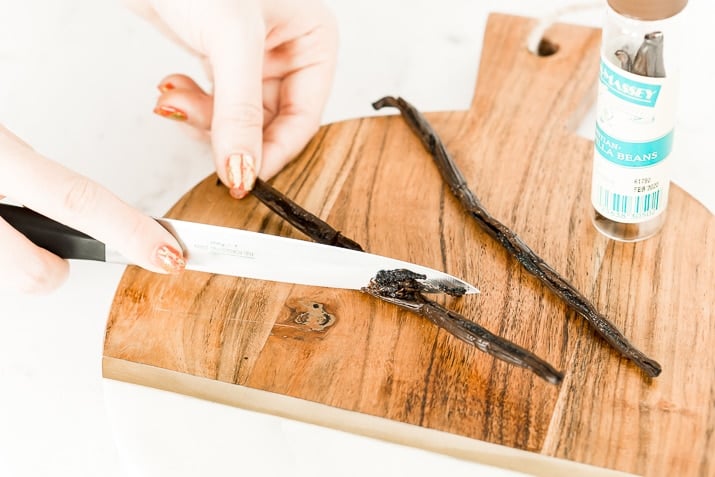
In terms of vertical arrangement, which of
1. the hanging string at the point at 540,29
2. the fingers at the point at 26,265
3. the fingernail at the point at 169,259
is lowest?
the fingers at the point at 26,265

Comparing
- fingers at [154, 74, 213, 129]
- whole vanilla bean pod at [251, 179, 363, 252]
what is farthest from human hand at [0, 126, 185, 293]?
fingers at [154, 74, 213, 129]

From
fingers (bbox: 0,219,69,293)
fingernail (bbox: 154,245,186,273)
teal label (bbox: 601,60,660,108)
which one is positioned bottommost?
fingers (bbox: 0,219,69,293)

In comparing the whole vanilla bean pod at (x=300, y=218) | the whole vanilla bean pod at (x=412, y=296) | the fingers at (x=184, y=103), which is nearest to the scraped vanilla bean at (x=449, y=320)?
the whole vanilla bean pod at (x=412, y=296)

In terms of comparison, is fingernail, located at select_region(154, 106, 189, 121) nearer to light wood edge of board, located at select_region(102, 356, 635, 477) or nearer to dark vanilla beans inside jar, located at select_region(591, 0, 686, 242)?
light wood edge of board, located at select_region(102, 356, 635, 477)

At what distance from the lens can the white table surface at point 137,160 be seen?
4.91 feet

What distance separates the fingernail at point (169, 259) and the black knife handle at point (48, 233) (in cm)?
11

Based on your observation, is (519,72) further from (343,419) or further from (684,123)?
(343,419)

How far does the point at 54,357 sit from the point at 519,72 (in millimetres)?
1090

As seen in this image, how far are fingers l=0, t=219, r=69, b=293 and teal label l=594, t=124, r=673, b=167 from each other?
0.92m

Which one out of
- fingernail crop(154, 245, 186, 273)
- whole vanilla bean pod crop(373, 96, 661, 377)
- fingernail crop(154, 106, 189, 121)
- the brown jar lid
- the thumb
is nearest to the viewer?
the brown jar lid

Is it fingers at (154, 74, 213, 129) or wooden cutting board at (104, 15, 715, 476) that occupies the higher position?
fingers at (154, 74, 213, 129)

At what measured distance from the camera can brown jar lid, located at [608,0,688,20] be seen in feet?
4.35

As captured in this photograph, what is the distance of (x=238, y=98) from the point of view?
1744 millimetres

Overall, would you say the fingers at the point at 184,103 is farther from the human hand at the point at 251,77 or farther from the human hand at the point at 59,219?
the human hand at the point at 59,219
